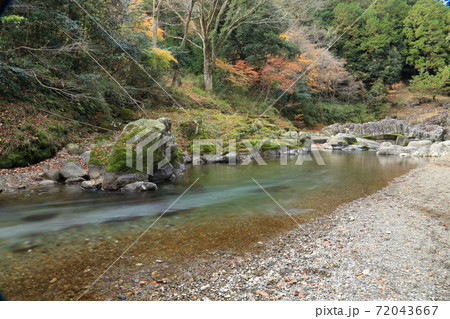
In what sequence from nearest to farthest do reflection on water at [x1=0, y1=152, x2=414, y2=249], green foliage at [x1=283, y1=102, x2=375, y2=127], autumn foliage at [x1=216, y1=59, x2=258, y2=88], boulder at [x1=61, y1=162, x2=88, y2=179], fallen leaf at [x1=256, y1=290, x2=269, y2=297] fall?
fallen leaf at [x1=256, y1=290, x2=269, y2=297], reflection on water at [x1=0, y1=152, x2=414, y2=249], boulder at [x1=61, y1=162, x2=88, y2=179], autumn foliage at [x1=216, y1=59, x2=258, y2=88], green foliage at [x1=283, y1=102, x2=375, y2=127]

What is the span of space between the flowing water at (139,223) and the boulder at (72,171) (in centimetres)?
81

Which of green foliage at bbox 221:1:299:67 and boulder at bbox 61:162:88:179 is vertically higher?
A: green foliage at bbox 221:1:299:67

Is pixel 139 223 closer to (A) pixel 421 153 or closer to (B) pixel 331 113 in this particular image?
(A) pixel 421 153

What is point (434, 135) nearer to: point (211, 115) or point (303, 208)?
point (211, 115)

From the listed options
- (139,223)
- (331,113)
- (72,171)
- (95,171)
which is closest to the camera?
(139,223)

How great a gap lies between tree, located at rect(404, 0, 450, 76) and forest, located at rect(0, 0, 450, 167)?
118 millimetres

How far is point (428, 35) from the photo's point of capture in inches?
1141

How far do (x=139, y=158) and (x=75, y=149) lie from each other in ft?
9.80

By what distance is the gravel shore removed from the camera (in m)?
2.27

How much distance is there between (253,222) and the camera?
4.18 metres

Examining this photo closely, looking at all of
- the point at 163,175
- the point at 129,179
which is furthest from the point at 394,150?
the point at 129,179

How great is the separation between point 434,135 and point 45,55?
21.5 metres

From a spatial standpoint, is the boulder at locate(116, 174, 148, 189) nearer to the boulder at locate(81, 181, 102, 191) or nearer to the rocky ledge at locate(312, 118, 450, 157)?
the boulder at locate(81, 181, 102, 191)

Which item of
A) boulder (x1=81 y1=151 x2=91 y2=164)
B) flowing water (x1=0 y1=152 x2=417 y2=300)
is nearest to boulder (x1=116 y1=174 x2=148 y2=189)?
flowing water (x1=0 y1=152 x2=417 y2=300)
